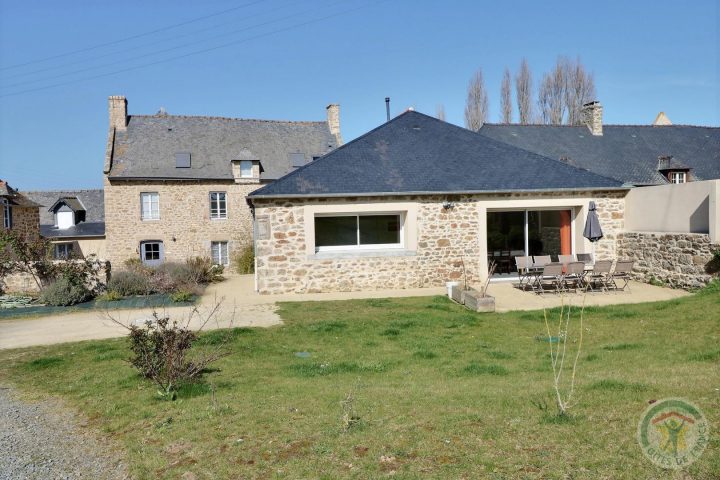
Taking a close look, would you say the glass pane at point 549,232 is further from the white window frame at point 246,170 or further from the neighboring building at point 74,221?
the neighboring building at point 74,221

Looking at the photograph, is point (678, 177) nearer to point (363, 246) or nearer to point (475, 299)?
point (363, 246)

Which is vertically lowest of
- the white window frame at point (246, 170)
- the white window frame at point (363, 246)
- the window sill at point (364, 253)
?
the window sill at point (364, 253)

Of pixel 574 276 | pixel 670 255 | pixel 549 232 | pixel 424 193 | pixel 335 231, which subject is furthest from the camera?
pixel 549 232

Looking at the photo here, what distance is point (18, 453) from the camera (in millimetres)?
4367

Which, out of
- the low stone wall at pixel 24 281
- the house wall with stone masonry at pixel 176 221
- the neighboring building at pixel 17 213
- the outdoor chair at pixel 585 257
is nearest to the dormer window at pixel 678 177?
the outdoor chair at pixel 585 257

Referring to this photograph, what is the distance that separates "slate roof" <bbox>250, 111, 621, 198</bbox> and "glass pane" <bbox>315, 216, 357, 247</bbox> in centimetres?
99

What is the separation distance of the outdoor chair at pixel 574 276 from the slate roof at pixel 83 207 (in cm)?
2395

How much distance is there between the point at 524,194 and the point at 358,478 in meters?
12.4

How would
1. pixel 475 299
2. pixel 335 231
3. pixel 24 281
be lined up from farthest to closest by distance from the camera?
pixel 24 281 → pixel 335 231 → pixel 475 299

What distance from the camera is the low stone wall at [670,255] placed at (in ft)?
39.5

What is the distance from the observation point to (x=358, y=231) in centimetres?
1478

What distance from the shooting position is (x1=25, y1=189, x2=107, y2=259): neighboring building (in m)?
27.8


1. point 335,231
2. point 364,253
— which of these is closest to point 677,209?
point 364,253

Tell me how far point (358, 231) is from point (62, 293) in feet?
25.4
